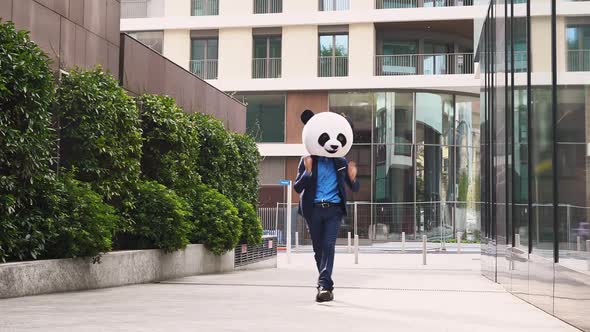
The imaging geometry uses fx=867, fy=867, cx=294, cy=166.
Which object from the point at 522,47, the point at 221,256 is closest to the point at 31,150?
the point at 522,47

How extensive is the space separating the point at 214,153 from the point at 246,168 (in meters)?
2.29

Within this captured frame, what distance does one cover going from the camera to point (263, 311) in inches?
302

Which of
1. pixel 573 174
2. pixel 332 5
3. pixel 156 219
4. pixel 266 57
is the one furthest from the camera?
pixel 266 57

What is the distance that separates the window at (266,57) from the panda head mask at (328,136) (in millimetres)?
33402

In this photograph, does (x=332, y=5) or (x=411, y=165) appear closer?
(x=411, y=165)

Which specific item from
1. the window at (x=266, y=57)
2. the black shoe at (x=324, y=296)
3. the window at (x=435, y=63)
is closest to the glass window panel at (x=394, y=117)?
the window at (x=435, y=63)

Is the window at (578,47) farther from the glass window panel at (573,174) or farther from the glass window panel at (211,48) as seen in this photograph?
the glass window panel at (211,48)

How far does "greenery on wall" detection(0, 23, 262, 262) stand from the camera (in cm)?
877

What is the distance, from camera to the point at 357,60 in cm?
4200

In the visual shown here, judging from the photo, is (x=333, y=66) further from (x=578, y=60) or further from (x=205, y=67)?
(x=578, y=60)

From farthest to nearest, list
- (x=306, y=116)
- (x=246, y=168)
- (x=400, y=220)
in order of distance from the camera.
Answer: (x=400, y=220), (x=246, y=168), (x=306, y=116)

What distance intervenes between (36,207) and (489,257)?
29.0 feet

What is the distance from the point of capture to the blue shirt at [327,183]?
9383 mm

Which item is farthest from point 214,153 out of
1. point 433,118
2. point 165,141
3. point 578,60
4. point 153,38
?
point 153,38
